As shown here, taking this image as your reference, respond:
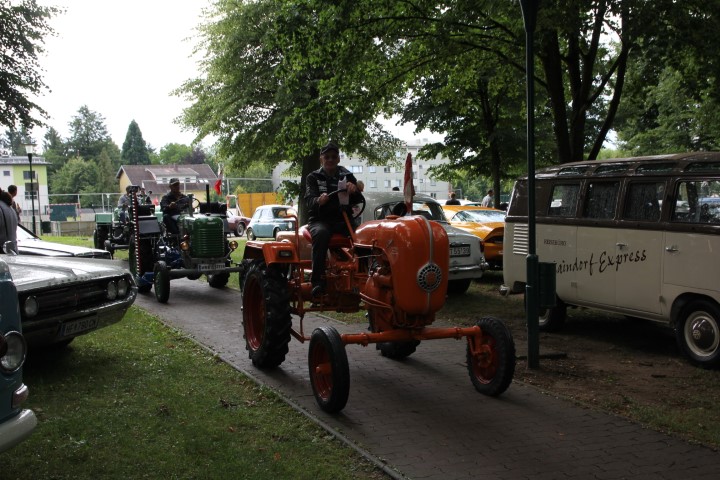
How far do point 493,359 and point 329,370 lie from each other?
5.16 feet

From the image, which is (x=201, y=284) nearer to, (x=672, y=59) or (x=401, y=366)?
(x=401, y=366)

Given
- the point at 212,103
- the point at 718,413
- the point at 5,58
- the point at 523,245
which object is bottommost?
the point at 718,413

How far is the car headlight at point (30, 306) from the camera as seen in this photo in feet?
21.0

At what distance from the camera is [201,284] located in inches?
609

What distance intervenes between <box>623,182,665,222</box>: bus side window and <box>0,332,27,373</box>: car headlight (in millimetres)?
6946

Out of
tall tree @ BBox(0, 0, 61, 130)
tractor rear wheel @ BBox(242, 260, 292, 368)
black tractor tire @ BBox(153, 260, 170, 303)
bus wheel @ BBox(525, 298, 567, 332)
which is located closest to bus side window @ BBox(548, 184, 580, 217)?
bus wheel @ BBox(525, 298, 567, 332)

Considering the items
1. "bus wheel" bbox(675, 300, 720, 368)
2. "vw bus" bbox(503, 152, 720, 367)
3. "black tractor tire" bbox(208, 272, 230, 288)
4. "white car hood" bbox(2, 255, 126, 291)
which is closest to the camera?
"white car hood" bbox(2, 255, 126, 291)

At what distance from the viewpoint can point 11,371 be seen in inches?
151

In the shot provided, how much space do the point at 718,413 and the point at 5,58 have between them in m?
24.9

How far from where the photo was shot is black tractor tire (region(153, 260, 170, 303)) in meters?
12.5

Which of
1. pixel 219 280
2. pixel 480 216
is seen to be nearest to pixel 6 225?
pixel 219 280

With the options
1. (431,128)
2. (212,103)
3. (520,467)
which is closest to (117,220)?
(212,103)

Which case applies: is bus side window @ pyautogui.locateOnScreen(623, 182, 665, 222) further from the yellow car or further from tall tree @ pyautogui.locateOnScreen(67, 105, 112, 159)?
tall tree @ pyautogui.locateOnScreen(67, 105, 112, 159)

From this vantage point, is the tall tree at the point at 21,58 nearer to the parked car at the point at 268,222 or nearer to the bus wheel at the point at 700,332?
the parked car at the point at 268,222
